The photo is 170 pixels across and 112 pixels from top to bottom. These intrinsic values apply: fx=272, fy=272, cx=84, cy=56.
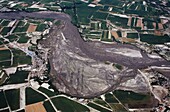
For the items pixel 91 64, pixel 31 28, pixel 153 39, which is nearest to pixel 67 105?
pixel 91 64

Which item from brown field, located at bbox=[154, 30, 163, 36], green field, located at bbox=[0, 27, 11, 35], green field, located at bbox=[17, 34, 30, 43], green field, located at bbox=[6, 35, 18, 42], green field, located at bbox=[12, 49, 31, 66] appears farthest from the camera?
brown field, located at bbox=[154, 30, 163, 36]

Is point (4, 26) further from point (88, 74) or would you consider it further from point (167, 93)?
point (167, 93)

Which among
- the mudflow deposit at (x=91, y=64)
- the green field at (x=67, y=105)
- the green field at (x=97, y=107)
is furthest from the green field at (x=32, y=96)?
the green field at (x=97, y=107)

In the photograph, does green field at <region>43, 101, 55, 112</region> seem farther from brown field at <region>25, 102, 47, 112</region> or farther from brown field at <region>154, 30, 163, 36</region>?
brown field at <region>154, 30, 163, 36</region>

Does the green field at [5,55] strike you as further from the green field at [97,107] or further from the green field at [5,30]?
the green field at [97,107]

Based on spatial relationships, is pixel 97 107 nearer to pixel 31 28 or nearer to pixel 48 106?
pixel 48 106

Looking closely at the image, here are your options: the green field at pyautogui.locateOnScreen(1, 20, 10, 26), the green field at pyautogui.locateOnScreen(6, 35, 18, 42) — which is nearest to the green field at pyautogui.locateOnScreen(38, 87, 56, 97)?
the green field at pyautogui.locateOnScreen(6, 35, 18, 42)
